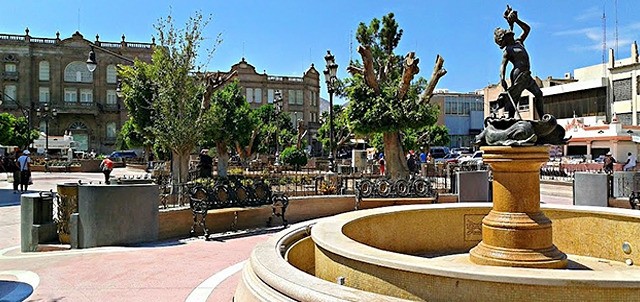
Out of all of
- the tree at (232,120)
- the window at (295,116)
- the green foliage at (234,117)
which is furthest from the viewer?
the window at (295,116)

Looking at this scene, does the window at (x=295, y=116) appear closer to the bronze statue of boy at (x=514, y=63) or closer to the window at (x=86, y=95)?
the window at (x=86, y=95)

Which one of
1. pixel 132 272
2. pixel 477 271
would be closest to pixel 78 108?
pixel 132 272

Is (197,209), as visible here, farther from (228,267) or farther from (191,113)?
(191,113)

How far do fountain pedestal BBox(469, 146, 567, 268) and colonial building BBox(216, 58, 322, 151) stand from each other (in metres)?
71.1

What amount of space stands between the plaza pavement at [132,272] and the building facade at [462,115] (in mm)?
68548

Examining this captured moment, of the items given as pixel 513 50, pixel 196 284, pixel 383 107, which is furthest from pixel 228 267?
pixel 383 107

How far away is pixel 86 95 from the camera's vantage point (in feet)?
230

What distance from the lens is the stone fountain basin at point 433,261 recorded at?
11.7 ft

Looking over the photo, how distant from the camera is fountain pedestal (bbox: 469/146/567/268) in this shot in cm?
556

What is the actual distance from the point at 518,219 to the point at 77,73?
7343 centimetres

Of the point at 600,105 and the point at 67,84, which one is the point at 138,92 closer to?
the point at 600,105

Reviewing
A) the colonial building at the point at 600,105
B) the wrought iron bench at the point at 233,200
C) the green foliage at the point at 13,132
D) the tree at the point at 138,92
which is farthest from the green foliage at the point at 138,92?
the colonial building at the point at 600,105

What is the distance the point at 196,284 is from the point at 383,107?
11.1 metres

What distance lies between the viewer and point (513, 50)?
641 cm
